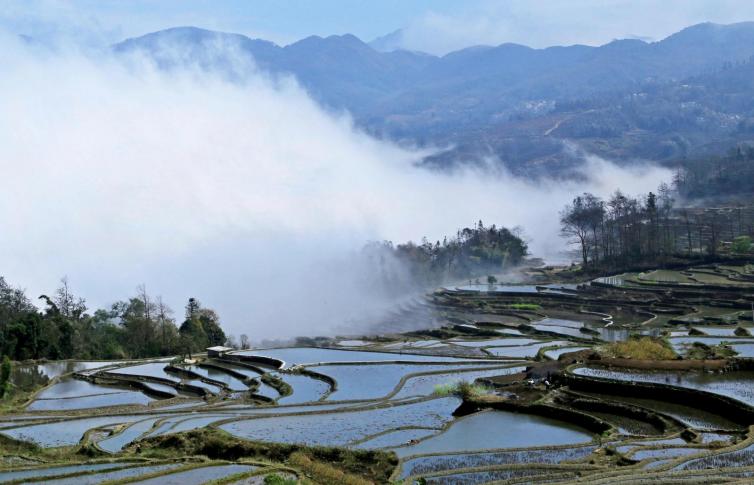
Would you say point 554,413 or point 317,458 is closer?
point 317,458

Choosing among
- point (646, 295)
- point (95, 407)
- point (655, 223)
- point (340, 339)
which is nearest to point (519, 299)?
point (646, 295)

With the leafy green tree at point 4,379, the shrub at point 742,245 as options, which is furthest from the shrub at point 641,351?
the shrub at point 742,245

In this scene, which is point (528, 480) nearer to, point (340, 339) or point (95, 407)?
point (95, 407)

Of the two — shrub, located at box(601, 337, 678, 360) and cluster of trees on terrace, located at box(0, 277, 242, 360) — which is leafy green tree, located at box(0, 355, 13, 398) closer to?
cluster of trees on terrace, located at box(0, 277, 242, 360)

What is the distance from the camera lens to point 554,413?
31188 millimetres

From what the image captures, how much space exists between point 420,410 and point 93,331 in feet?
153

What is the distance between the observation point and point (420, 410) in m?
33.8

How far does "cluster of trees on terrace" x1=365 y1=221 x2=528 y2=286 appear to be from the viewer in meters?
115

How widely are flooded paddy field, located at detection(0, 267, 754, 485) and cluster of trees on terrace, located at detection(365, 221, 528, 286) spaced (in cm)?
5114

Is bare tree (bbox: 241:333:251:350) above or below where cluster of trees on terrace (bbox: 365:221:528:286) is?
below

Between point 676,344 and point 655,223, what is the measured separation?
5938 cm

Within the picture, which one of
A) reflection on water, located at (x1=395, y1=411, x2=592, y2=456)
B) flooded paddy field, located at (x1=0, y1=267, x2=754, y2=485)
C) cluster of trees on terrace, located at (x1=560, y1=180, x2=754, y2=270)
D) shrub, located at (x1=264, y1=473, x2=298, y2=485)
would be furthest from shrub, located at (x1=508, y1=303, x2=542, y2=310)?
shrub, located at (x1=264, y1=473, x2=298, y2=485)

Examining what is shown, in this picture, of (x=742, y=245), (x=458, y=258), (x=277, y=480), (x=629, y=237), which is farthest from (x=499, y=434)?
(x=458, y=258)

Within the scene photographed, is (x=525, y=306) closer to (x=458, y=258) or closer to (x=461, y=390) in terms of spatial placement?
(x=461, y=390)
